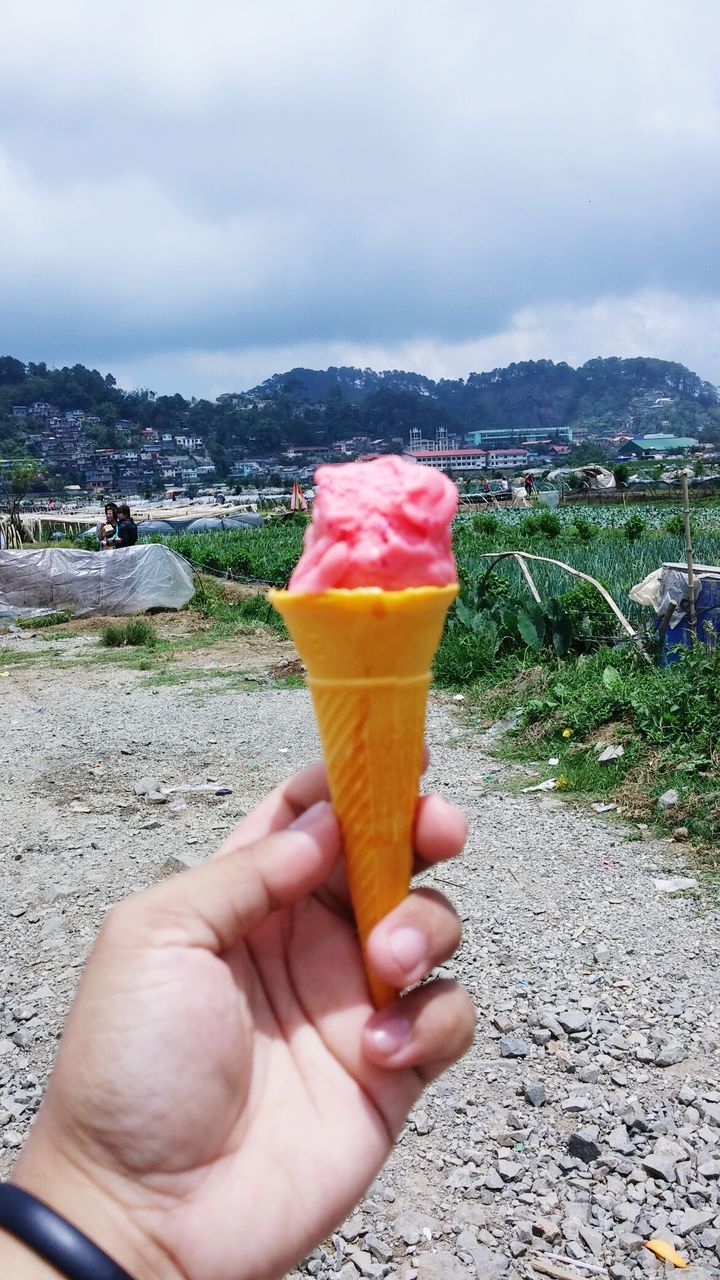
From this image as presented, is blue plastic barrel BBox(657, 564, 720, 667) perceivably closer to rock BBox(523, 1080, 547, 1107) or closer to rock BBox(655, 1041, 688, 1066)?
rock BBox(655, 1041, 688, 1066)

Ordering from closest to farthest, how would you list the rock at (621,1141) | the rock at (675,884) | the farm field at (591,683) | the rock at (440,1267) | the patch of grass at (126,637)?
the rock at (440,1267) → the rock at (621,1141) → the rock at (675,884) → the farm field at (591,683) → the patch of grass at (126,637)

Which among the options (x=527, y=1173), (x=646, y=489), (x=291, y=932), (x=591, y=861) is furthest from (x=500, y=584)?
(x=646, y=489)

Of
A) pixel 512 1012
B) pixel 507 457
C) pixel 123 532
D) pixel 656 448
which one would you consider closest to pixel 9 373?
pixel 507 457

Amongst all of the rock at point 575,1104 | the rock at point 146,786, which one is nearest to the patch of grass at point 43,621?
the rock at point 146,786

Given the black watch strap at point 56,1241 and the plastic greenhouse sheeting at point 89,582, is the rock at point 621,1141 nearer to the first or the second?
the black watch strap at point 56,1241

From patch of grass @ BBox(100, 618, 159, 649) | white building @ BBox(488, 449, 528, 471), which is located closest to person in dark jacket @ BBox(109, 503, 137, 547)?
patch of grass @ BBox(100, 618, 159, 649)

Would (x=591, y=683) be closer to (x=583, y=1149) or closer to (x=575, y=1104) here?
(x=575, y=1104)
